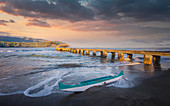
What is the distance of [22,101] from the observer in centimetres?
593

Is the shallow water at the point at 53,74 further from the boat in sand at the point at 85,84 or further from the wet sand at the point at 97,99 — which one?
the wet sand at the point at 97,99

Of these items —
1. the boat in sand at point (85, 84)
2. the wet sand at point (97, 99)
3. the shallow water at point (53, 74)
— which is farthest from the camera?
the shallow water at point (53, 74)

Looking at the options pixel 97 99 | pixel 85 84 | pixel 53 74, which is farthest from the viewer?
pixel 53 74

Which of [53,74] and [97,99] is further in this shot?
[53,74]

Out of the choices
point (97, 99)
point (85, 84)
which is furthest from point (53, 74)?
point (97, 99)

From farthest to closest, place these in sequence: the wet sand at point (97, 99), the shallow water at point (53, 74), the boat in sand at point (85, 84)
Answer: the shallow water at point (53, 74) < the boat in sand at point (85, 84) < the wet sand at point (97, 99)

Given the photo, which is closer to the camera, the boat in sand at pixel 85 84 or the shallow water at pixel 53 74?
the boat in sand at pixel 85 84

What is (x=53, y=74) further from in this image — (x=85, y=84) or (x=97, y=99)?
(x=97, y=99)

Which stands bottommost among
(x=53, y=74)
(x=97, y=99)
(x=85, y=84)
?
(x=53, y=74)

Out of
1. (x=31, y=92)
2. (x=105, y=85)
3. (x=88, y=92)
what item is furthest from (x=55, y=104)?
(x=105, y=85)

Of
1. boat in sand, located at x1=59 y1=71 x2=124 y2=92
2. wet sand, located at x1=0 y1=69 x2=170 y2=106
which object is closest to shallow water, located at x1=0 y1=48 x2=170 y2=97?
boat in sand, located at x1=59 y1=71 x2=124 y2=92

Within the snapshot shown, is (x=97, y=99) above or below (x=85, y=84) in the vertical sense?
below

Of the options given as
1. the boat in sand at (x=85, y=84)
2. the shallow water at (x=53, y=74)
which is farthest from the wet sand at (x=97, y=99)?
the shallow water at (x=53, y=74)

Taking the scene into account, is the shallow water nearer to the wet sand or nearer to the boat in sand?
the boat in sand
